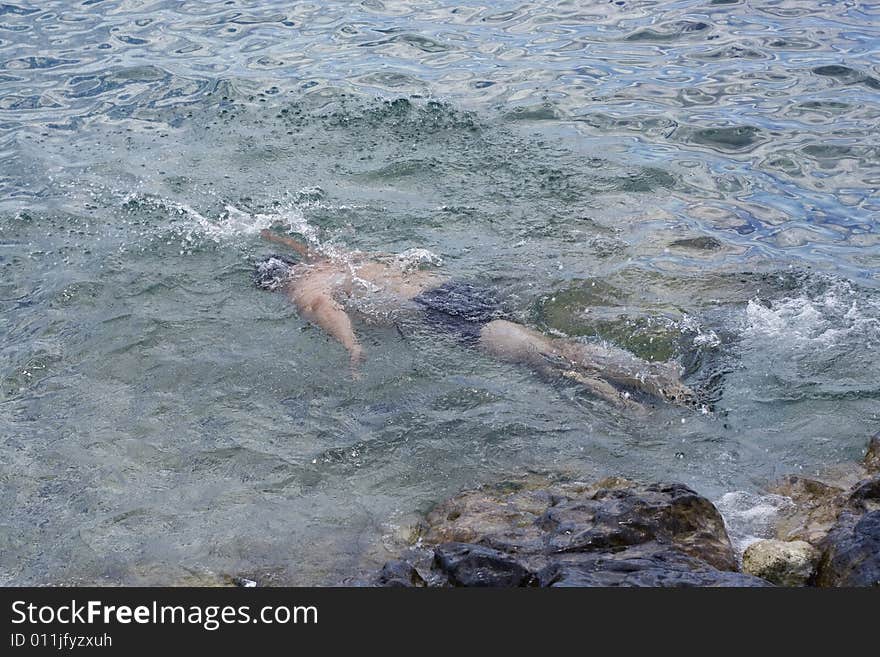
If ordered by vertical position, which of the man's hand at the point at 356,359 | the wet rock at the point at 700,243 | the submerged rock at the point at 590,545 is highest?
the submerged rock at the point at 590,545

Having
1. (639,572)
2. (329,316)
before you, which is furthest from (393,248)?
(639,572)

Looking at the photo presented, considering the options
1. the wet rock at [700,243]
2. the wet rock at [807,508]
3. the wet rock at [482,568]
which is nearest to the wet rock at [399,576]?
the wet rock at [482,568]

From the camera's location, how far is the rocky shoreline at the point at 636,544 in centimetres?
499

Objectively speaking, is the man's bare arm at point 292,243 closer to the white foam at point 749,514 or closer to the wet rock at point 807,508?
the white foam at point 749,514

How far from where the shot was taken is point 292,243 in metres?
10.2

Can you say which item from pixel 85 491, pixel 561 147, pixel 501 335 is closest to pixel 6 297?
pixel 85 491

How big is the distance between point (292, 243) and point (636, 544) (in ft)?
19.5

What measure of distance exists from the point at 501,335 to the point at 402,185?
376 cm

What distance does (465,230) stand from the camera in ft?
Answer: 34.7

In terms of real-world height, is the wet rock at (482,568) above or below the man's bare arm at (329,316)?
above

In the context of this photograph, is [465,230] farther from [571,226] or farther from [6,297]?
[6,297]

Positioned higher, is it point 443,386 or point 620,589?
point 620,589

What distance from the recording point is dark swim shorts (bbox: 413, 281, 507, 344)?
8.73 metres

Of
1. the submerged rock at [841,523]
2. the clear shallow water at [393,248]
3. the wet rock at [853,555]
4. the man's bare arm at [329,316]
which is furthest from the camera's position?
the man's bare arm at [329,316]
